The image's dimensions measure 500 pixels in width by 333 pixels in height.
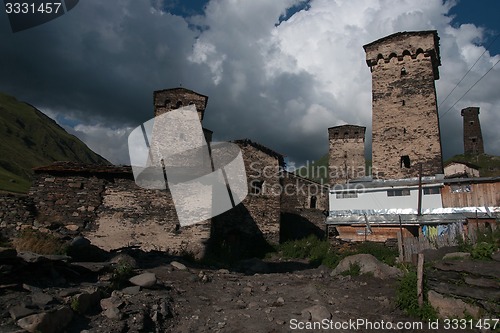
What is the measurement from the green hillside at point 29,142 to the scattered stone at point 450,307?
268 ft

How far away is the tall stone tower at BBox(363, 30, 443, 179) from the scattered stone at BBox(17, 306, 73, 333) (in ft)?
Answer: 69.5

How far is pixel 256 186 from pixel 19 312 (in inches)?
686

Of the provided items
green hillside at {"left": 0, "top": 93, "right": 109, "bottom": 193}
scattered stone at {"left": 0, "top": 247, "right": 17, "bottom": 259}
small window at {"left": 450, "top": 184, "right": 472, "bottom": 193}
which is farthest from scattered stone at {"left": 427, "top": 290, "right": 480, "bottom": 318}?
green hillside at {"left": 0, "top": 93, "right": 109, "bottom": 193}

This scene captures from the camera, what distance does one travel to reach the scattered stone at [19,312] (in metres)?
5.14

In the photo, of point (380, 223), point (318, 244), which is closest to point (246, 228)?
point (318, 244)

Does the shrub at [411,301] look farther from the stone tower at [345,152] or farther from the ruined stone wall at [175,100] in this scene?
the stone tower at [345,152]

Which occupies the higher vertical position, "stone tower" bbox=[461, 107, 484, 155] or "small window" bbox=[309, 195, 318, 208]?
"stone tower" bbox=[461, 107, 484, 155]

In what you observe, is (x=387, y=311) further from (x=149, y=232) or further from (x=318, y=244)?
(x=318, y=244)

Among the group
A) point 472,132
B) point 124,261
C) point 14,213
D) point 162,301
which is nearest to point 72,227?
point 14,213

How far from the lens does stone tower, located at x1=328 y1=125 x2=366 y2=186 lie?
110 feet

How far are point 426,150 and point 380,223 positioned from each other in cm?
556

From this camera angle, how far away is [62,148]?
118812 millimetres

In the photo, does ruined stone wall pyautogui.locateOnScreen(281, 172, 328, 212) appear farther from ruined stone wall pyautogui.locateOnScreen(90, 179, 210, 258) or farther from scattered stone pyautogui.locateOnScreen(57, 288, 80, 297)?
scattered stone pyautogui.locateOnScreen(57, 288, 80, 297)

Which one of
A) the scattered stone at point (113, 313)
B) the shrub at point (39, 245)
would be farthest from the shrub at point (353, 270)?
the shrub at point (39, 245)
